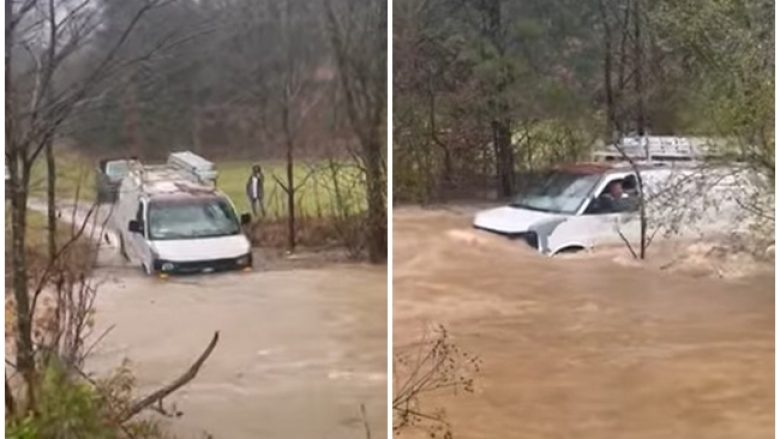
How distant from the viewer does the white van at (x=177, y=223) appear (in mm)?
3193

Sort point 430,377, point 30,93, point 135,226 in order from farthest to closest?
point 430,377, point 135,226, point 30,93

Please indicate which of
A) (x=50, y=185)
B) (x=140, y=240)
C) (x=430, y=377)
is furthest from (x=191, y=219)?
(x=430, y=377)

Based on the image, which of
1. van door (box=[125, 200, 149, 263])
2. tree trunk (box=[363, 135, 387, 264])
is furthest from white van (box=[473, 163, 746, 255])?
van door (box=[125, 200, 149, 263])

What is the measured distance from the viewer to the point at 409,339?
330 cm

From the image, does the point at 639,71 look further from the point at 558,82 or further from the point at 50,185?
the point at 50,185

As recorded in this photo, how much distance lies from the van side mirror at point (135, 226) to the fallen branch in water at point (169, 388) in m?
0.34

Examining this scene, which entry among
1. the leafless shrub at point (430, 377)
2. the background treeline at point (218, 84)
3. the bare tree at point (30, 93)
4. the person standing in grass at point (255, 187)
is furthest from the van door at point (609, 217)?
the bare tree at point (30, 93)

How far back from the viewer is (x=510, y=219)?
3.36 m

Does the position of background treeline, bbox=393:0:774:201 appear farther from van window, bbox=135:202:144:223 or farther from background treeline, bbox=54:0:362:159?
van window, bbox=135:202:144:223

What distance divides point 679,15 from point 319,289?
1241mm

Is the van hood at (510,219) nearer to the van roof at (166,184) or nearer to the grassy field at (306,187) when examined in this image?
the grassy field at (306,187)

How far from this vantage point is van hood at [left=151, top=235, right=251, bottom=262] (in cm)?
322

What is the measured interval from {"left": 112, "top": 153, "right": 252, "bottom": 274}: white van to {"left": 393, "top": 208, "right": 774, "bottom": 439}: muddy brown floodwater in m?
0.46

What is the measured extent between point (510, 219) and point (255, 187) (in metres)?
0.71
